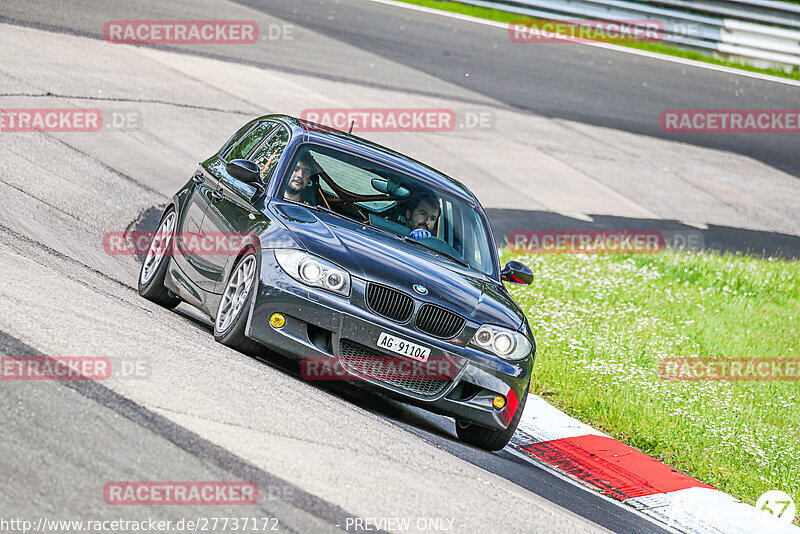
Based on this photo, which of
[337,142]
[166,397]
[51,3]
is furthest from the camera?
[51,3]

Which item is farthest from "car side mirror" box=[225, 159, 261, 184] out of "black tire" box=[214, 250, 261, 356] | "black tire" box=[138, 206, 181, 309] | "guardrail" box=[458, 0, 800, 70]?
"guardrail" box=[458, 0, 800, 70]

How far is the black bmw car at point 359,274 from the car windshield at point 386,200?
1 cm

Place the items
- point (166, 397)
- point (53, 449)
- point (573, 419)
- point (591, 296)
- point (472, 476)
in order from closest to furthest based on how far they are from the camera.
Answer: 1. point (53, 449)
2. point (166, 397)
3. point (472, 476)
4. point (573, 419)
5. point (591, 296)

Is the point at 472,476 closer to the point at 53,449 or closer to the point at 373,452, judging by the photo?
the point at 373,452

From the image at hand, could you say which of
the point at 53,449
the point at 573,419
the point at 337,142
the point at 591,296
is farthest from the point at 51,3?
the point at 53,449

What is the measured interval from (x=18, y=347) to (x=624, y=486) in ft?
14.0

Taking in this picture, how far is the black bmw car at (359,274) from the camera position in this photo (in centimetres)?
690

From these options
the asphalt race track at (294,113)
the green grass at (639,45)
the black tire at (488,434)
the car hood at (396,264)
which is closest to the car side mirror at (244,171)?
the car hood at (396,264)

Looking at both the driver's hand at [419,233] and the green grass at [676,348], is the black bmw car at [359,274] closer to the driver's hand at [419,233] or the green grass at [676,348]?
the driver's hand at [419,233]

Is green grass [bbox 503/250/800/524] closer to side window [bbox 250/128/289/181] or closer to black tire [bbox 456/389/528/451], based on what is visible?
black tire [bbox 456/389/528/451]

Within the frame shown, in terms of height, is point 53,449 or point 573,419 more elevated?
point 53,449

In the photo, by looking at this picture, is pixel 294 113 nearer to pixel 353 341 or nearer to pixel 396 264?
pixel 396 264

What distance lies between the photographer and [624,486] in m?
7.81

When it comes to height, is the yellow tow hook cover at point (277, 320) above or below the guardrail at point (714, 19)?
below
